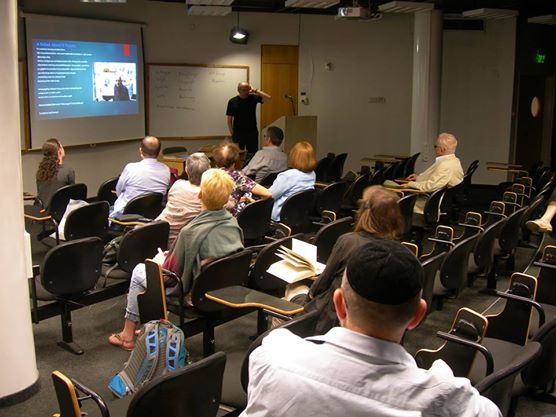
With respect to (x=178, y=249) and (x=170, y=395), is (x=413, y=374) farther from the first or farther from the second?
(x=178, y=249)

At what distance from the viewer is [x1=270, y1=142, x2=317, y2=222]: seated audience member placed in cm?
606

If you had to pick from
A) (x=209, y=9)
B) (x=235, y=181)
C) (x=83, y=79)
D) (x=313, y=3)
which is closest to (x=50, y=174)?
(x=235, y=181)

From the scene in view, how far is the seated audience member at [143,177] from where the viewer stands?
601cm

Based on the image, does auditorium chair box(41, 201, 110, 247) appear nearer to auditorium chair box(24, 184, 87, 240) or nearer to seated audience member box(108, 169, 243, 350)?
auditorium chair box(24, 184, 87, 240)

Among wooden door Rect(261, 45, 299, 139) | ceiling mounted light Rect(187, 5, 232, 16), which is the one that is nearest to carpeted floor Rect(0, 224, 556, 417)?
ceiling mounted light Rect(187, 5, 232, 16)

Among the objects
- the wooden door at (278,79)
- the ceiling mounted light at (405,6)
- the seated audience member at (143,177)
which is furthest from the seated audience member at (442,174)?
the wooden door at (278,79)

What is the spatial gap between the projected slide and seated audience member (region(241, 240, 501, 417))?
26.0 ft

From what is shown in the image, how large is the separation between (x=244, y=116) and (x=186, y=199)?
19.6ft

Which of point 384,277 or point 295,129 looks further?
point 295,129

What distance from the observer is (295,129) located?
34.9 feet

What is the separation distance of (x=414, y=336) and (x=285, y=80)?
7.99 m

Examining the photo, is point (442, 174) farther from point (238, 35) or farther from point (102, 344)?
point (238, 35)

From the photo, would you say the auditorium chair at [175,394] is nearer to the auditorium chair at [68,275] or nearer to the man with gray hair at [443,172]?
the auditorium chair at [68,275]

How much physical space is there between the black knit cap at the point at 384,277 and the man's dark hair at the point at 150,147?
4790 millimetres
